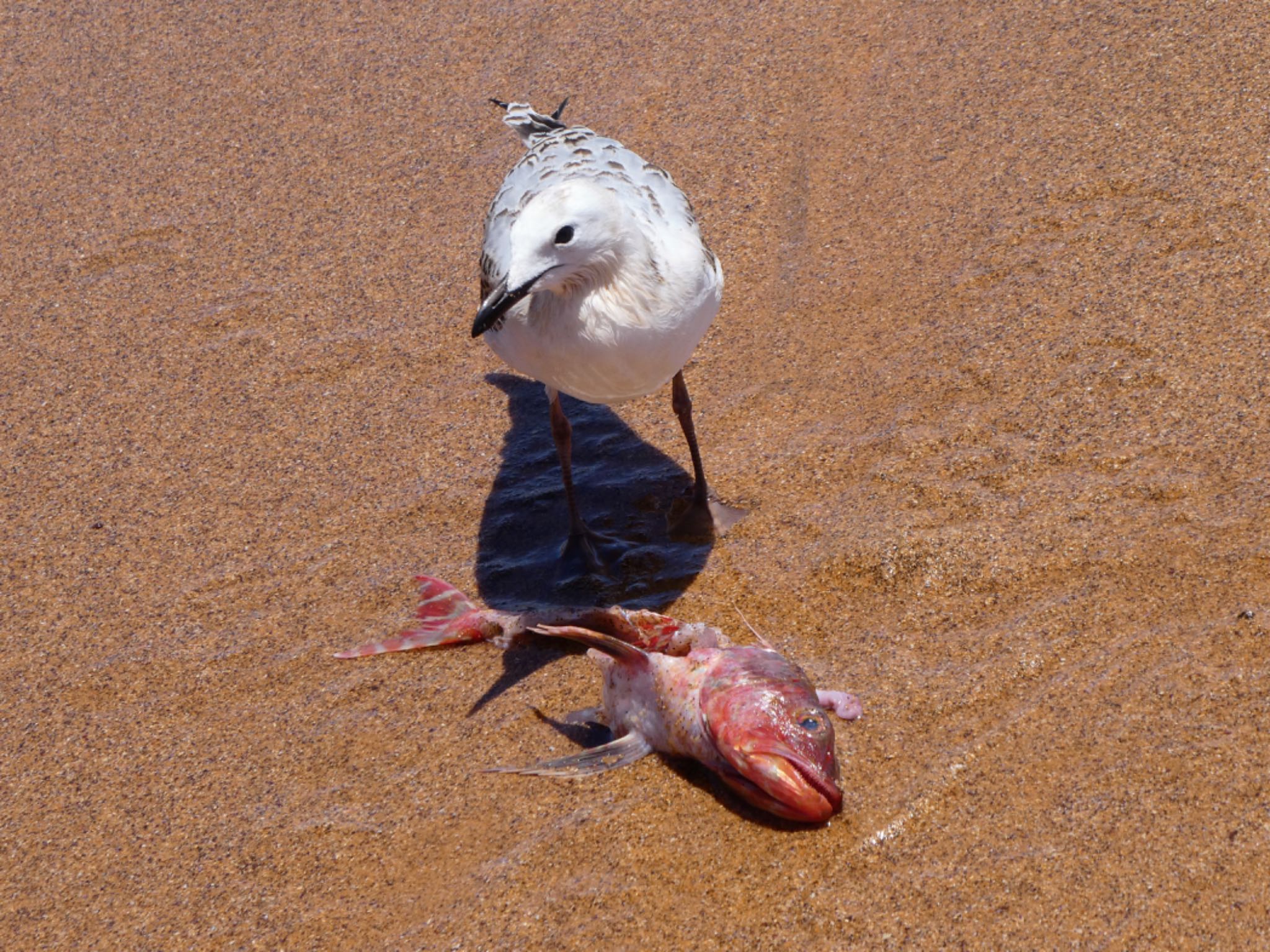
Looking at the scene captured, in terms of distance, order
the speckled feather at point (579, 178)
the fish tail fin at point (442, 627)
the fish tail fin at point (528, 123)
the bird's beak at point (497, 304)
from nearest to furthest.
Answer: the bird's beak at point (497, 304), the speckled feather at point (579, 178), the fish tail fin at point (442, 627), the fish tail fin at point (528, 123)

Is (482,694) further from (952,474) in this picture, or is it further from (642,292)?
(952,474)

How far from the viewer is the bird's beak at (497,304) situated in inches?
131

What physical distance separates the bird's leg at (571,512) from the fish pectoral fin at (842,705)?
114 cm

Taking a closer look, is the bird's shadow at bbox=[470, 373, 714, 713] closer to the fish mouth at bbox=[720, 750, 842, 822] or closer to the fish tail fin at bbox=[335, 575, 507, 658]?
the fish tail fin at bbox=[335, 575, 507, 658]

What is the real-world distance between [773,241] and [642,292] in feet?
7.31

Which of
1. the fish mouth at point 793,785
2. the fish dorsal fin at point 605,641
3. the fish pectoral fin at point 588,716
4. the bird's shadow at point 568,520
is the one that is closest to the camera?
the fish mouth at point 793,785

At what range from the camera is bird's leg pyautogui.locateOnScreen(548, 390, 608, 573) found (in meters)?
4.30

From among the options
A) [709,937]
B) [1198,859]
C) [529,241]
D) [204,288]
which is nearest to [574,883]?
[709,937]

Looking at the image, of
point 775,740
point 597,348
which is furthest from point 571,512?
point 775,740

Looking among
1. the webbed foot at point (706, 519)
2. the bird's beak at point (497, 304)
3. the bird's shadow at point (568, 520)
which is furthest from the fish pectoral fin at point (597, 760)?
the bird's beak at point (497, 304)

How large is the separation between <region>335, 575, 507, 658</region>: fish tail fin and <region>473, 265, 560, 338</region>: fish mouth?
3.63ft

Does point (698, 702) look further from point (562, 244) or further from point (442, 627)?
point (562, 244)

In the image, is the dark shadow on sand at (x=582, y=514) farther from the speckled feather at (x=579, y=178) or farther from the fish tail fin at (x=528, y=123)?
the fish tail fin at (x=528, y=123)

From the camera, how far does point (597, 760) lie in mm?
3377
